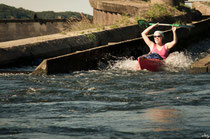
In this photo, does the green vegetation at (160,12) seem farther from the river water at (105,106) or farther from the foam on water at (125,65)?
the river water at (105,106)

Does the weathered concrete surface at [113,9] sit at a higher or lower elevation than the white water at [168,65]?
higher

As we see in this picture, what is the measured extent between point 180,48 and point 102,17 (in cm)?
1047

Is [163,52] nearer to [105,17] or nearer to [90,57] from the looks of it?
[90,57]

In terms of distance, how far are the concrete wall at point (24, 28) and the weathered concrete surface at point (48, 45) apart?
23.2 meters

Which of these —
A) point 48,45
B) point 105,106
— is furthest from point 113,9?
point 105,106

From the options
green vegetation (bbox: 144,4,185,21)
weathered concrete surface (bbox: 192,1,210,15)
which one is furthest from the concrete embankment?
weathered concrete surface (bbox: 192,1,210,15)

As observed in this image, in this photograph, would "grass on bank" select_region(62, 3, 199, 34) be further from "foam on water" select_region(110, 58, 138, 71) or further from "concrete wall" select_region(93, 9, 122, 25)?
"foam on water" select_region(110, 58, 138, 71)

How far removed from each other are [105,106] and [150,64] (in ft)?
19.3

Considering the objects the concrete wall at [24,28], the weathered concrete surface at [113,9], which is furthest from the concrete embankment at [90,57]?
the concrete wall at [24,28]

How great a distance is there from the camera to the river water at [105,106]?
15.2ft

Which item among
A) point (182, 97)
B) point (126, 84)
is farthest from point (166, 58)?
point (182, 97)

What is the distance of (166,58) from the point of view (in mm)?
12773

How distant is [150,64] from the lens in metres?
12.2

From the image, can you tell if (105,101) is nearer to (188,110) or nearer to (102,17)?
(188,110)
